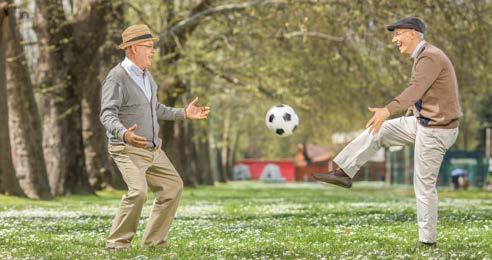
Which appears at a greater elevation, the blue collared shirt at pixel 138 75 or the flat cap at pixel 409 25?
the flat cap at pixel 409 25

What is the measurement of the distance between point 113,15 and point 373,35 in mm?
7343

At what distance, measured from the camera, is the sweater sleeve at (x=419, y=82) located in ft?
28.8

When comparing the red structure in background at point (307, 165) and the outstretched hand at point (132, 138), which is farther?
the red structure in background at point (307, 165)

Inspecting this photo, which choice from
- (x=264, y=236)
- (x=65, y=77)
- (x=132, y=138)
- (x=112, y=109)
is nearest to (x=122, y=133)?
(x=132, y=138)

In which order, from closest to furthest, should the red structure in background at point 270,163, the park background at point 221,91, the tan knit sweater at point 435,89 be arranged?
the tan knit sweater at point 435,89, the park background at point 221,91, the red structure in background at point 270,163

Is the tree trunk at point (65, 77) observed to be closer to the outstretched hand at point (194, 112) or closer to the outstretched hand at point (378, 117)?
the outstretched hand at point (194, 112)

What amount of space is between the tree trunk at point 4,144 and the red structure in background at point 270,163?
75.8 metres

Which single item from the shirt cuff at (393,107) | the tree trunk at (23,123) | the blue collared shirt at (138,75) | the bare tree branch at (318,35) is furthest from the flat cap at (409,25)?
the bare tree branch at (318,35)

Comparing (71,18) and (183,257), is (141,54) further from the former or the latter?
(71,18)

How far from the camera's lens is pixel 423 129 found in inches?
360

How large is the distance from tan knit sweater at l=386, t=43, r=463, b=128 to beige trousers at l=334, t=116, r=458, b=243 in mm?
99

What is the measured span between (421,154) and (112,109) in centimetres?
280

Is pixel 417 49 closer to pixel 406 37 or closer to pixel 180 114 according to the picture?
pixel 406 37

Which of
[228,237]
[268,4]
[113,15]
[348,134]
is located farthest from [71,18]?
[348,134]
